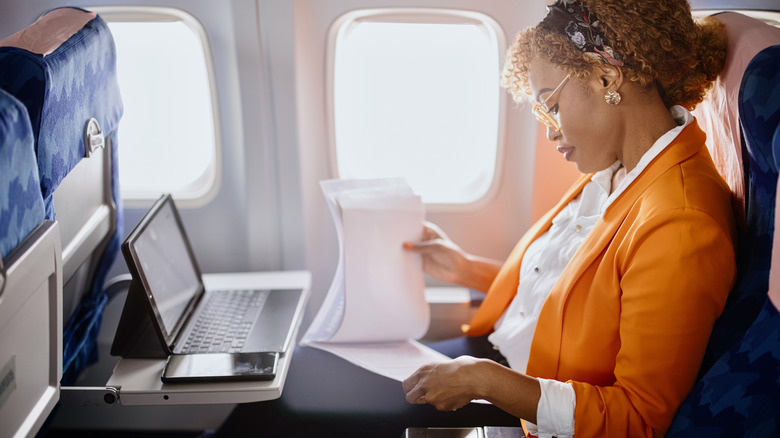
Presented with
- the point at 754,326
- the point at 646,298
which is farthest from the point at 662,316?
the point at 754,326

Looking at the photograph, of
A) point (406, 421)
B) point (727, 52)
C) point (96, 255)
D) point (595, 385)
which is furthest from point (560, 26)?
point (96, 255)

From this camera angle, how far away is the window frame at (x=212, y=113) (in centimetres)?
222

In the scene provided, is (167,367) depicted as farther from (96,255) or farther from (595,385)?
(595,385)

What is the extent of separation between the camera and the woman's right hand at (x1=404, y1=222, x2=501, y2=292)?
213 cm

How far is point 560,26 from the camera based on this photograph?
1.47 m

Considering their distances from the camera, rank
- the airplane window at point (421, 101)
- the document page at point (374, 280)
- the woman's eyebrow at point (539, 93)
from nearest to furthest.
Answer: the woman's eyebrow at point (539, 93), the document page at point (374, 280), the airplane window at point (421, 101)

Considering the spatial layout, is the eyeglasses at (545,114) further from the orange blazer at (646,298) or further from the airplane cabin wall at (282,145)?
the airplane cabin wall at (282,145)

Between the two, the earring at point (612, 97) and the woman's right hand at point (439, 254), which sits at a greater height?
the earring at point (612, 97)

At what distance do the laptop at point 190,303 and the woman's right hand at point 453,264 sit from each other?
431 mm

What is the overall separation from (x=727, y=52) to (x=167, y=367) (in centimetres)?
145

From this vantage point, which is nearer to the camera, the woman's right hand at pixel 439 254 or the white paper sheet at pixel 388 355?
the white paper sheet at pixel 388 355

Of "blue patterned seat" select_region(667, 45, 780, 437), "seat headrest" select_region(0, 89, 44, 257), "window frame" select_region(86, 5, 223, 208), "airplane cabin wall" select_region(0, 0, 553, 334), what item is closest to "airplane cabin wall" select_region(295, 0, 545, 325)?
"airplane cabin wall" select_region(0, 0, 553, 334)

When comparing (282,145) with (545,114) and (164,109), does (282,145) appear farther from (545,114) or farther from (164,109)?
(545,114)

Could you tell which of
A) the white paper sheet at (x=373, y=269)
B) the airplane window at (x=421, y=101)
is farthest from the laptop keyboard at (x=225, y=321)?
the airplane window at (x=421, y=101)
